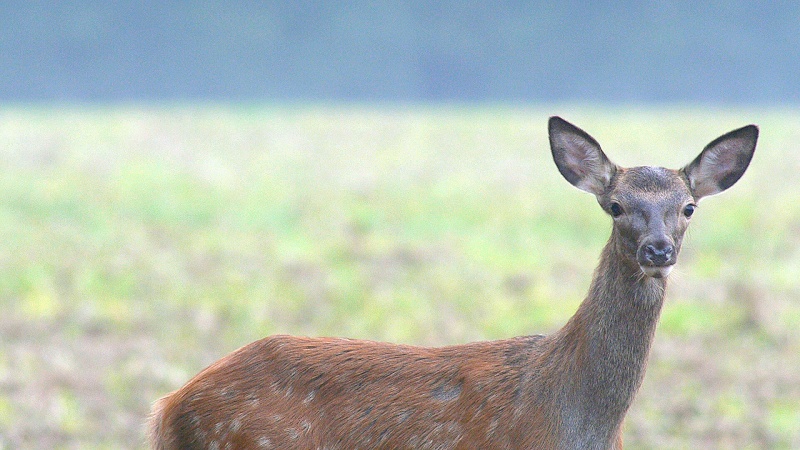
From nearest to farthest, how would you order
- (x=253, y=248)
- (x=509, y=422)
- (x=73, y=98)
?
(x=509, y=422), (x=253, y=248), (x=73, y=98)

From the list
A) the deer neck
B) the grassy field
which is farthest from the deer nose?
the grassy field

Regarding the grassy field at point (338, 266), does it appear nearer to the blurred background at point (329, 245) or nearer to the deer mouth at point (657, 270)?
the blurred background at point (329, 245)

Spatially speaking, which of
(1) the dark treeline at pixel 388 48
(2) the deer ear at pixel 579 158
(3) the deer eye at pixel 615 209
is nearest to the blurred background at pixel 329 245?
(1) the dark treeline at pixel 388 48

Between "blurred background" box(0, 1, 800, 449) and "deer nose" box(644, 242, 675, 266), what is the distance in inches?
54.7

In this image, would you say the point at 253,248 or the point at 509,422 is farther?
the point at 253,248

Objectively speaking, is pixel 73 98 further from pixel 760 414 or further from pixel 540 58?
pixel 760 414

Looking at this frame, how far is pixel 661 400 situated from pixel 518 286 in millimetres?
3957

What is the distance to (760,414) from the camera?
10148mm

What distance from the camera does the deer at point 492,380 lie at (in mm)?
5902

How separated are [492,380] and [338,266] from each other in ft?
29.3

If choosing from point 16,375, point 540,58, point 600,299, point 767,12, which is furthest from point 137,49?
point 600,299

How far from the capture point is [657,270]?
5.70 metres

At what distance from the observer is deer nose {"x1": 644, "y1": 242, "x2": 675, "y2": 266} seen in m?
5.66

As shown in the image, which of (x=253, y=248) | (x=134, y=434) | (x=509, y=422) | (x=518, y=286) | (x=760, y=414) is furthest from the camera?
(x=253, y=248)
